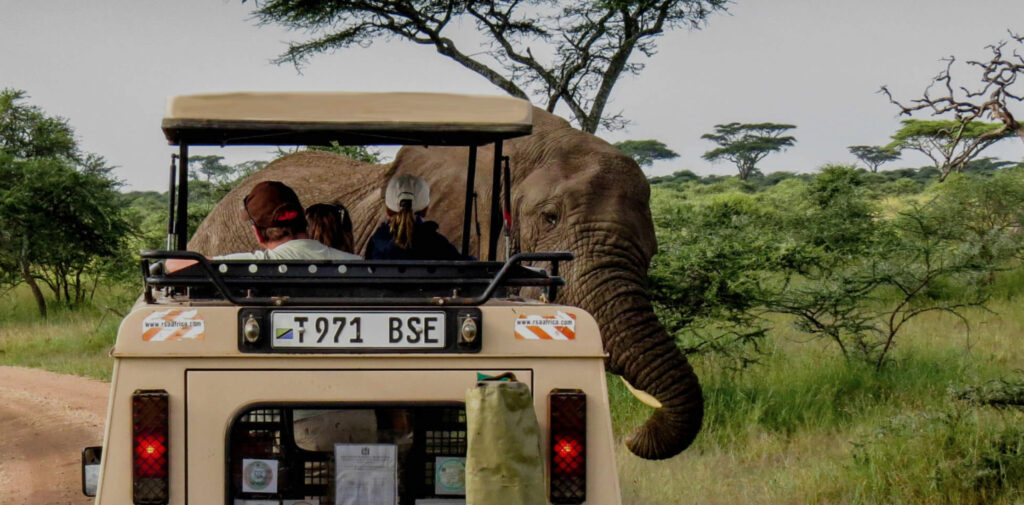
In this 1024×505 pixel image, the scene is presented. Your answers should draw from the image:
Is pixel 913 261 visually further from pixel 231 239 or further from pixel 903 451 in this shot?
pixel 231 239

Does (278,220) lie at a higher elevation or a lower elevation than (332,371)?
higher

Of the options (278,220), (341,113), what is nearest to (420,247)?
(278,220)

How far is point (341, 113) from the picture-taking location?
132 inches

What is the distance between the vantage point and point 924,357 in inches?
368

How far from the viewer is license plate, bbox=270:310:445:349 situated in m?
3.12

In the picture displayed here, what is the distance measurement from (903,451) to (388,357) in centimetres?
356

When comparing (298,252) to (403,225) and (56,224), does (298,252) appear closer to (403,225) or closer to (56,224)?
(403,225)

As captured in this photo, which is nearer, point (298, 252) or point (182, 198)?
point (182, 198)

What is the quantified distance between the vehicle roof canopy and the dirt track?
3123 millimetres

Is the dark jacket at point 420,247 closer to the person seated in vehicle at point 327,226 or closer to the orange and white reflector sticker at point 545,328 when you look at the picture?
the person seated in vehicle at point 327,226

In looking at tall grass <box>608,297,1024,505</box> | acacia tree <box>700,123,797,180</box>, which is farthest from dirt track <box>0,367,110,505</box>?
acacia tree <box>700,123,797,180</box>

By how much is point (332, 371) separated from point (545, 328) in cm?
55

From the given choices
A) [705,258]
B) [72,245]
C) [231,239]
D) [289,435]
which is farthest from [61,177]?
[289,435]

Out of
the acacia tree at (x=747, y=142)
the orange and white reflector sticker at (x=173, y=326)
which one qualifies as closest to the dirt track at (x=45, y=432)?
the orange and white reflector sticker at (x=173, y=326)
